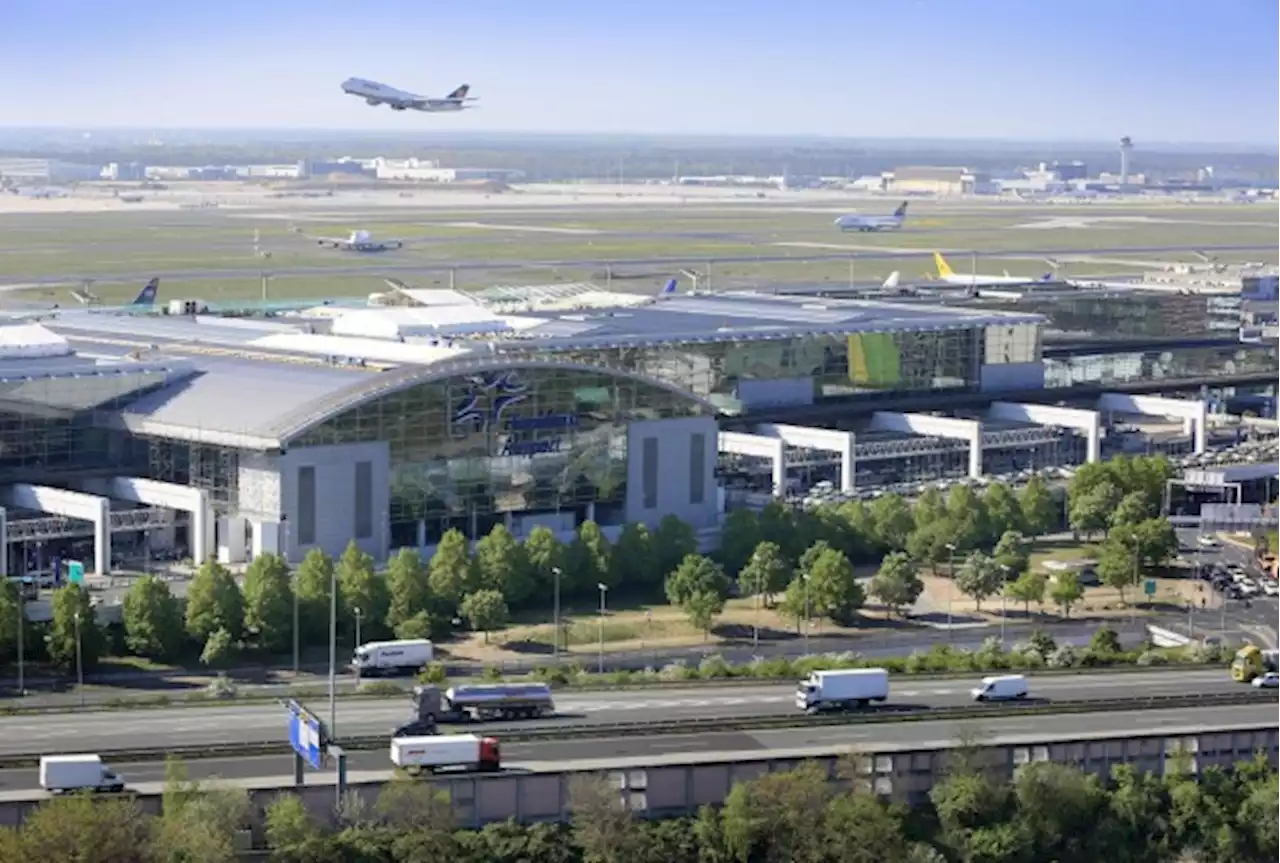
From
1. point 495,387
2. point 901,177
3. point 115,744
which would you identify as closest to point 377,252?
point 495,387

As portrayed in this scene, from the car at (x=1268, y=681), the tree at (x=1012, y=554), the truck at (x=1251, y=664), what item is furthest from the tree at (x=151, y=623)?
the car at (x=1268, y=681)

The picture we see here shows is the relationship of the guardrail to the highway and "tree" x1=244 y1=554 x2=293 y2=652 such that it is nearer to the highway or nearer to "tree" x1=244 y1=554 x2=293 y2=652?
the highway

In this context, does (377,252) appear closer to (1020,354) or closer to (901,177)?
(1020,354)

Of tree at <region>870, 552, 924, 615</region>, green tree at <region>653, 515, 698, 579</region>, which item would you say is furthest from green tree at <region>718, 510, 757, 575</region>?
tree at <region>870, 552, 924, 615</region>

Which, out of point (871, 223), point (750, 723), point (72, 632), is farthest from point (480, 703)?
point (871, 223)

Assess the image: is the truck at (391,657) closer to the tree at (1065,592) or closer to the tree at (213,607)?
the tree at (213,607)

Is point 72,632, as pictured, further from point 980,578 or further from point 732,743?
point 980,578
